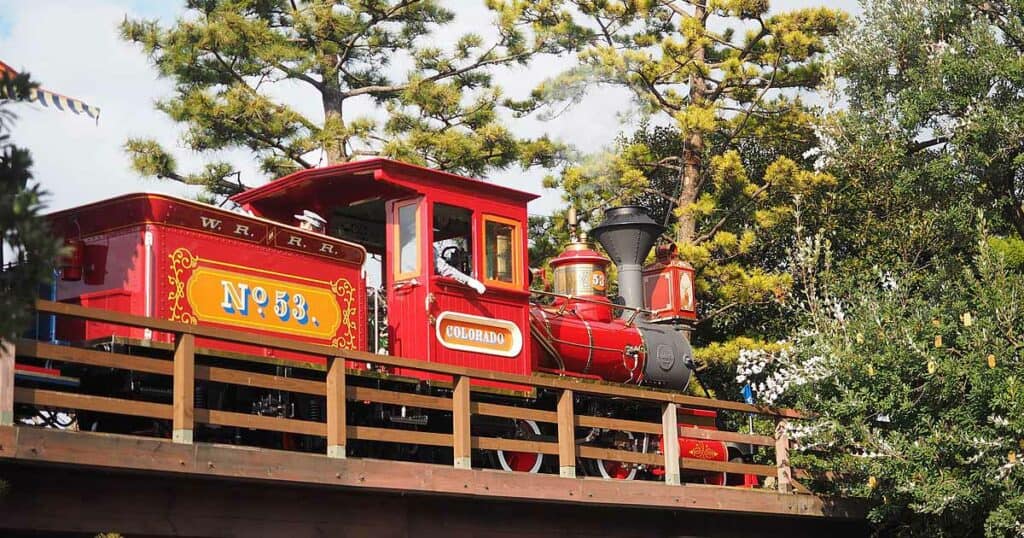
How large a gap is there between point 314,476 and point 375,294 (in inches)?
118

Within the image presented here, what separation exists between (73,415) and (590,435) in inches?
199

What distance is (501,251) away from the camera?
1280 cm

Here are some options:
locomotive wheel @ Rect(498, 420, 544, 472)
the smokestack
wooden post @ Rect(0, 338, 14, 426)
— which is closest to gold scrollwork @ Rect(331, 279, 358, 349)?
locomotive wheel @ Rect(498, 420, 544, 472)

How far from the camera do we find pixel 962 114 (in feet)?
54.0

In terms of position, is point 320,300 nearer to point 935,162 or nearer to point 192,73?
point 935,162

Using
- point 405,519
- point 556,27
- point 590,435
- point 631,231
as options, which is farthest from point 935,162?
point 405,519

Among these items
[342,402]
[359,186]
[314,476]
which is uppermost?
[359,186]

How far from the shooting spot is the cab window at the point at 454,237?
12422mm

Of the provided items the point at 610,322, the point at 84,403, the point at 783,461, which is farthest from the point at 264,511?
the point at 783,461

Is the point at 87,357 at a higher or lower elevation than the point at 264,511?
higher

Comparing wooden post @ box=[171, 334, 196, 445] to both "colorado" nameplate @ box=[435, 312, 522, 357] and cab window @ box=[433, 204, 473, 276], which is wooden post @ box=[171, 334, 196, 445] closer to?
"colorado" nameplate @ box=[435, 312, 522, 357]

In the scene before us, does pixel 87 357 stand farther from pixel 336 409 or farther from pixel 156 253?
pixel 336 409

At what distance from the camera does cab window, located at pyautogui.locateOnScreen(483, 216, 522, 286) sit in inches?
496

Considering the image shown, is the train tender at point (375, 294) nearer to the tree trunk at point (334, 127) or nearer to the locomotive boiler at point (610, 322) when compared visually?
the locomotive boiler at point (610, 322)
